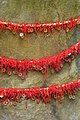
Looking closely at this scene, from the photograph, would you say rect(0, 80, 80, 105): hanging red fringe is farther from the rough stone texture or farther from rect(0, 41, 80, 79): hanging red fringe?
rect(0, 41, 80, 79): hanging red fringe

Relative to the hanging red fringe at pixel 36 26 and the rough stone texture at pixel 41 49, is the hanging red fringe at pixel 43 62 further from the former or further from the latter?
the hanging red fringe at pixel 36 26

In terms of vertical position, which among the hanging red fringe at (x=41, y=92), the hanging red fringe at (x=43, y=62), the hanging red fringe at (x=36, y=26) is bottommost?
the hanging red fringe at (x=41, y=92)

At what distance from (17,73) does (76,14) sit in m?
0.70

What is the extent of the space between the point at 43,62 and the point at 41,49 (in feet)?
0.39

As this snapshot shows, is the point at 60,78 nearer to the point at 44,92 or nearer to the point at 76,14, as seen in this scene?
the point at 44,92

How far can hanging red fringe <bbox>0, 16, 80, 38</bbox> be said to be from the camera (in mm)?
2827

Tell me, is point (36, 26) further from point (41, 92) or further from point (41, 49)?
point (41, 92)

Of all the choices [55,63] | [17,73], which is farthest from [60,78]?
[17,73]

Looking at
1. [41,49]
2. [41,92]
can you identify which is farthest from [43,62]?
[41,92]

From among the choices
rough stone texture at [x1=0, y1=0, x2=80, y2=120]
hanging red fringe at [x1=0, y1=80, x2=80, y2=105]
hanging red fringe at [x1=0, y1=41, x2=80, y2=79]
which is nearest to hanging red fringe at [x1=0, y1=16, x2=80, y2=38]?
rough stone texture at [x1=0, y1=0, x2=80, y2=120]

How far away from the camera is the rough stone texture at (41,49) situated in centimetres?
285

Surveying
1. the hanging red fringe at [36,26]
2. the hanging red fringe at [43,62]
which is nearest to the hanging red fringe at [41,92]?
the hanging red fringe at [43,62]

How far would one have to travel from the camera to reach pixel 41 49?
2914 mm

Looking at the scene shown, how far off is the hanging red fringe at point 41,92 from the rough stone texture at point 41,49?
50mm
